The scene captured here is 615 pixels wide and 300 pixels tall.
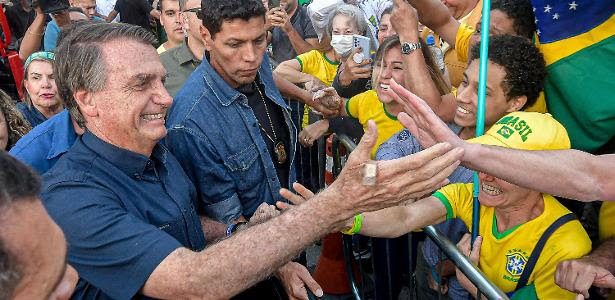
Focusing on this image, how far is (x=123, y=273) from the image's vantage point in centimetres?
162

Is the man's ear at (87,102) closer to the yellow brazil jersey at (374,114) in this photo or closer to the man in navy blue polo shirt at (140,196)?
the man in navy blue polo shirt at (140,196)

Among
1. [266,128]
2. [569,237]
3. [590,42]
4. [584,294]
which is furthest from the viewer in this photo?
[266,128]

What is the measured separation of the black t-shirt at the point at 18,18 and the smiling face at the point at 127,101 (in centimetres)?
672

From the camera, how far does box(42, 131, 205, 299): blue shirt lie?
63.7 inches

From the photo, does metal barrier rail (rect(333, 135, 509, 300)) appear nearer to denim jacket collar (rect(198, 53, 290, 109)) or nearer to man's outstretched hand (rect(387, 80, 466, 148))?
man's outstretched hand (rect(387, 80, 466, 148))

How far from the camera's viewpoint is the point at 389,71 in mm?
3314

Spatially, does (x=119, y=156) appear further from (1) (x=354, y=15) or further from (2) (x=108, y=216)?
(1) (x=354, y=15)

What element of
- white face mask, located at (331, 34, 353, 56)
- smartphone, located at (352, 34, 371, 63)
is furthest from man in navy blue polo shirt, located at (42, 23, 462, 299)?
white face mask, located at (331, 34, 353, 56)

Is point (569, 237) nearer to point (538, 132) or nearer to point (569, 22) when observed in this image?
point (538, 132)

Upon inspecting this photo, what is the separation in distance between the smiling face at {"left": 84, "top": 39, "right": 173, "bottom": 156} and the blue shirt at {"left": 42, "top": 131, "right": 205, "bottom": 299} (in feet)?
0.23

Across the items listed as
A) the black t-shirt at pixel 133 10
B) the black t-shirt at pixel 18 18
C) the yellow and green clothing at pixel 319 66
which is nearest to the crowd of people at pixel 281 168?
the yellow and green clothing at pixel 319 66

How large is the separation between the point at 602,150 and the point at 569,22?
0.59m

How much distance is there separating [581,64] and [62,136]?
2.37 metres

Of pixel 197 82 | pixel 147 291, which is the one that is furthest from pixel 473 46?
pixel 147 291
